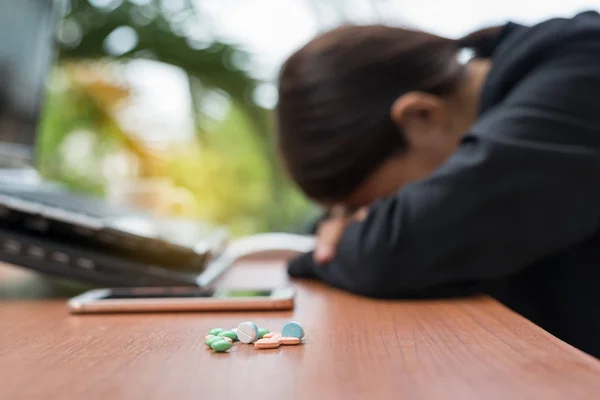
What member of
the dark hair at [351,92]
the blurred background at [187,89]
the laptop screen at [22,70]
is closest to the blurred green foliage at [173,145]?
the blurred background at [187,89]

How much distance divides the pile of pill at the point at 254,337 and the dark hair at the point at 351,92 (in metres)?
0.47

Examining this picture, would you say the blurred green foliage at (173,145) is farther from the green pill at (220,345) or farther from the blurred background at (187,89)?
the green pill at (220,345)

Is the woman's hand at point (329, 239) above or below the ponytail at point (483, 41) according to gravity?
below

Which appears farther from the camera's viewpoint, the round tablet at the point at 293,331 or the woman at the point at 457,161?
the woman at the point at 457,161

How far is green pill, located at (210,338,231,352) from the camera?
14.2 inches

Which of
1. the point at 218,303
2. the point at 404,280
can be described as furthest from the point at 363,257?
the point at 218,303

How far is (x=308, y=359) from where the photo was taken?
0.34 metres

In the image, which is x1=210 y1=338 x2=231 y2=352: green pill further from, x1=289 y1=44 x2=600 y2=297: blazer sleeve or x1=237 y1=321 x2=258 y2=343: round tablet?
x1=289 y1=44 x2=600 y2=297: blazer sleeve

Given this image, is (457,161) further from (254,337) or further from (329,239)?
(254,337)

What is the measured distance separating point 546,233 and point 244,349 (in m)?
0.37

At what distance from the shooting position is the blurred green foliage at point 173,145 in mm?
1791

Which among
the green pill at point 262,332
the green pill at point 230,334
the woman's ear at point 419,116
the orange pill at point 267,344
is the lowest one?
the green pill at point 262,332

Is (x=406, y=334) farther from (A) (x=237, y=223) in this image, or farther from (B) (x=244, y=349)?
(A) (x=237, y=223)

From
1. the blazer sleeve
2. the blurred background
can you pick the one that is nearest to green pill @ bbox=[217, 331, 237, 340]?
the blazer sleeve
